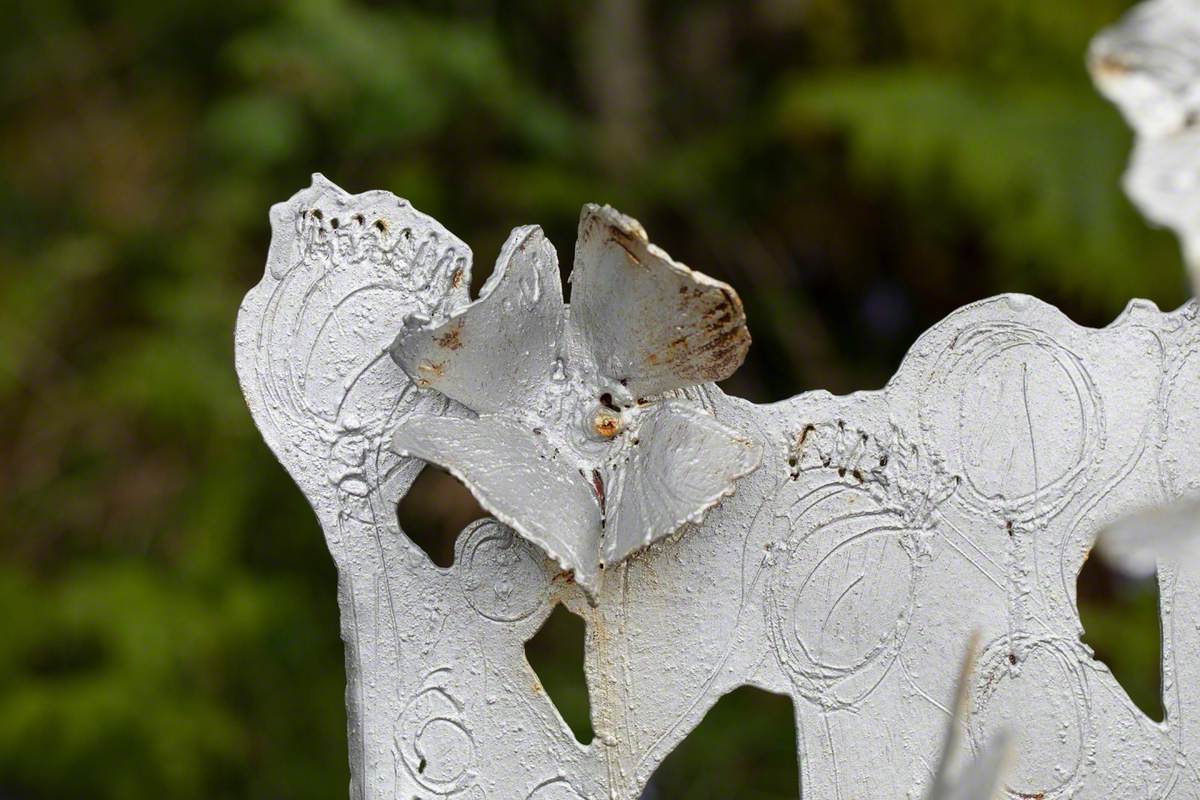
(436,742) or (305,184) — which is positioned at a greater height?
(305,184)

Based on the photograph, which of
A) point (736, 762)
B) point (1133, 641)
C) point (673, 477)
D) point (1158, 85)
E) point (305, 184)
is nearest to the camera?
point (1158, 85)

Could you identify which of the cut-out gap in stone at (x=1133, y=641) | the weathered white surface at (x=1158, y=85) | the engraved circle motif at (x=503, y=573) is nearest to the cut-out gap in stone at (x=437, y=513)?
the cut-out gap in stone at (x=1133, y=641)

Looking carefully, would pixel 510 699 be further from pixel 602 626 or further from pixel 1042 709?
pixel 1042 709

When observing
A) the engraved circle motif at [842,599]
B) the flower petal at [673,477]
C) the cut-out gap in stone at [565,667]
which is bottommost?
the engraved circle motif at [842,599]

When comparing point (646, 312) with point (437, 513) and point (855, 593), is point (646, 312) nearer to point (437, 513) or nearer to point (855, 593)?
point (855, 593)

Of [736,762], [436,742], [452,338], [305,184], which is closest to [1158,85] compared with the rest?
[452,338]

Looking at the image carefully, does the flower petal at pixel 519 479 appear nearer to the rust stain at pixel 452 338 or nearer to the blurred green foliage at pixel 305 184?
the rust stain at pixel 452 338

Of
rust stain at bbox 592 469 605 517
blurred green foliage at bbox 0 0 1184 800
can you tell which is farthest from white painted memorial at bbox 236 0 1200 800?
blurred green foliage at bbox 0 0 1184 800
